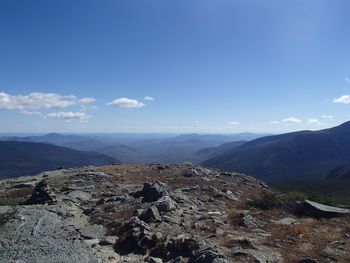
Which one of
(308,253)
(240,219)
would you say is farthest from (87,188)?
(308,253)

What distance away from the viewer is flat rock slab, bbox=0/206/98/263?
613 inches

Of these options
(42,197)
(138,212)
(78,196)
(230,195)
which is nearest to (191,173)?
(230,195)

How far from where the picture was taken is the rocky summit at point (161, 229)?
16.3 m

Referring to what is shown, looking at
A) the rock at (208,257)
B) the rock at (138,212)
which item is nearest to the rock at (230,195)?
the rock at (138,212)

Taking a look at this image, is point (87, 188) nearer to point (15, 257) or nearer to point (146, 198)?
point (146, 198)

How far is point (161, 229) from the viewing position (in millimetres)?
20016

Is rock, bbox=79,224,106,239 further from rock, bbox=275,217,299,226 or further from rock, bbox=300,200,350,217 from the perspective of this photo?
rock, bbox=300,200,350,217

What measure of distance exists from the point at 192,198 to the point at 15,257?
51.2 ft

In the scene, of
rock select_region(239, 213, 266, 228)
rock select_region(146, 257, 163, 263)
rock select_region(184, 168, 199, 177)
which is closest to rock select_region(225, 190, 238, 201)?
rock select_region(239, 213, 266, 228)

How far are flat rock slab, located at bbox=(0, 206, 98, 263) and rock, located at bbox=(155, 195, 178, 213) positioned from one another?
6182mm

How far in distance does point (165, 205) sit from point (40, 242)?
347 inches

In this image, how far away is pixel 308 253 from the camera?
55.1ft

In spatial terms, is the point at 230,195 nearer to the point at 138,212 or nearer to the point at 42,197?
the point at 138,212

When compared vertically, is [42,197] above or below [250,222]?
above
